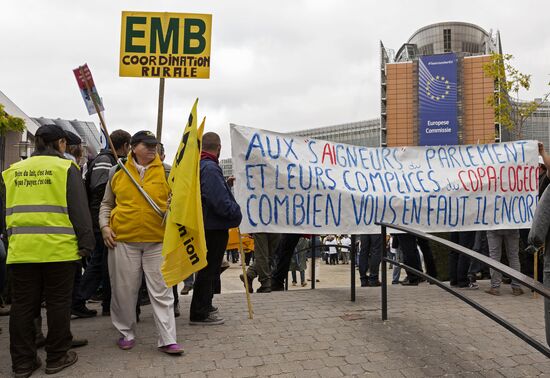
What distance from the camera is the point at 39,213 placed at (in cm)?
334

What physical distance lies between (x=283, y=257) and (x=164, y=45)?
3392mm

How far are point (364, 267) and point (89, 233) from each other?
17.0 feet

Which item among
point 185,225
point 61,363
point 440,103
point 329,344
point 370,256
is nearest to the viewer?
point 61,363

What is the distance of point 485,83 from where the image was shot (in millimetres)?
70562

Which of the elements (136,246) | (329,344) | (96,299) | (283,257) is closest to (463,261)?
(283,257)

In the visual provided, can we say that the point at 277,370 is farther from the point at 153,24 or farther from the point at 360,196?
the point at 153,24

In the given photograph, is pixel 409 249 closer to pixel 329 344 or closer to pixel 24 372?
pixel 329 344

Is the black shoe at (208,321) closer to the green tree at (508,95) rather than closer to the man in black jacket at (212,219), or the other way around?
the man in black jacket at (212,219)

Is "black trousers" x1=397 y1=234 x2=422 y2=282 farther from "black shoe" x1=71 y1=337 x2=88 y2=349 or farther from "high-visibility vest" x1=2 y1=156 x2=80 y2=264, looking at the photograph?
"high-visibility vest" x1=2 y1=156 x2=80 y2=264

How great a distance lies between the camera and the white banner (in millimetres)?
5359

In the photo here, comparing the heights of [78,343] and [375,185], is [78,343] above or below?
below

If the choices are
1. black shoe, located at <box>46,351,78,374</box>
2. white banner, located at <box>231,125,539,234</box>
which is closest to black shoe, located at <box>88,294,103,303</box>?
white banner, located at <box>231,125,539,234</box>

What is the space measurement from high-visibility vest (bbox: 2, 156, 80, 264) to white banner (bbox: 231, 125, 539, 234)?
2.15 metres

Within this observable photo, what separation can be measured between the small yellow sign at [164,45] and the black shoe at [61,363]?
350cm
